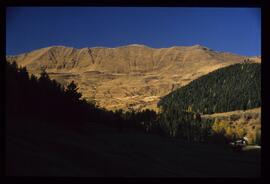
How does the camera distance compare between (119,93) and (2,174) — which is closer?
(2,174)

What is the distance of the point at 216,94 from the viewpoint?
11.8 m

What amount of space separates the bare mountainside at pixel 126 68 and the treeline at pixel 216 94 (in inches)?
5.8

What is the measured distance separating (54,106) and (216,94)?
3.21 meters

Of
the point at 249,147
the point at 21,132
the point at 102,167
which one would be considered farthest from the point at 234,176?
the point at 21,132

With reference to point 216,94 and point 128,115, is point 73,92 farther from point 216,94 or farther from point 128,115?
point 216,94

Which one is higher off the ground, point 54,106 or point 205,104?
point 205,104

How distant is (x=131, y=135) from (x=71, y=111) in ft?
4.18

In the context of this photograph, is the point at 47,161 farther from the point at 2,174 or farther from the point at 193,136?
the point at 193,136

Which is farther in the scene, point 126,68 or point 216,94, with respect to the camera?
point 126,68

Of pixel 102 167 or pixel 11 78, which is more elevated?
pixel 11 78

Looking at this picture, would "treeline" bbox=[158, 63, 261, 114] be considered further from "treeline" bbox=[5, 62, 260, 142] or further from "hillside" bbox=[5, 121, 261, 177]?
"hillside" bbox=[5, 121, 261, 177]
